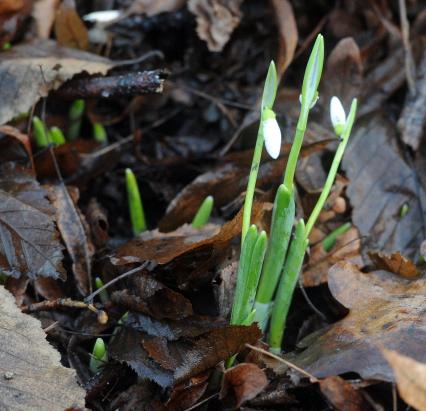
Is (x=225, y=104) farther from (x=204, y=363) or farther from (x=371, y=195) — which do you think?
(x=204, y=363)

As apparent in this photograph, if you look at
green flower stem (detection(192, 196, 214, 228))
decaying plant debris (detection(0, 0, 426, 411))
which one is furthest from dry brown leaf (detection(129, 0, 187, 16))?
green flower stem (detection(192, 196, 214, 228))

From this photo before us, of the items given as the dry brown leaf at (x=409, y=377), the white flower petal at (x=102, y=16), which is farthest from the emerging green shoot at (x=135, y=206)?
the dry brown leaf at (x=409, y=377)

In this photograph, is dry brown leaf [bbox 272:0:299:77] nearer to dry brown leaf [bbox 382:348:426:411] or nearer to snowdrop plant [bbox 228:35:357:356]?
snowdrop plant [bbox 228:35:357:356]

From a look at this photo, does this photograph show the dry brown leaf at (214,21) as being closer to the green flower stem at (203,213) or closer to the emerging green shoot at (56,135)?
the emerging green shoot at (56,135)

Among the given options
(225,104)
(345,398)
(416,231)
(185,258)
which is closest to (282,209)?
(185,258)

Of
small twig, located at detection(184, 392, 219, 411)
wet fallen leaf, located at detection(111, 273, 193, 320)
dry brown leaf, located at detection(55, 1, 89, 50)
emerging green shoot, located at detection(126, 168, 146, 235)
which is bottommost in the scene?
small twig, located at detection(184, 392, 219, 411)
